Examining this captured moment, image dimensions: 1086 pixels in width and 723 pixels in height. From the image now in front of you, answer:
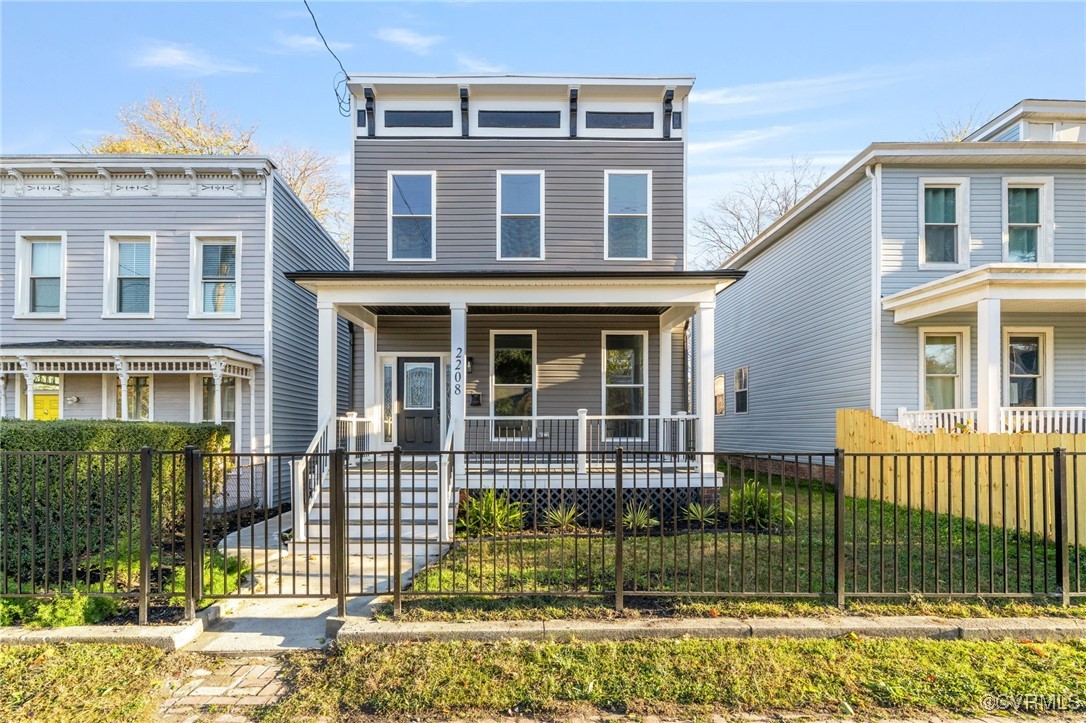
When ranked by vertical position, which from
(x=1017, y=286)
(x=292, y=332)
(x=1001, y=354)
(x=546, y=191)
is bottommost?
(x=1001, y=354)

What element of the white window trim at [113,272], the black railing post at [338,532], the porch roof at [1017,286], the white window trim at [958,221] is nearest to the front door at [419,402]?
the white window trim at [113,272]

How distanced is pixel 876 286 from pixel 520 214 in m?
7.10

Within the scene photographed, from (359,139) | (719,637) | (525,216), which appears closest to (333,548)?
(719,637)

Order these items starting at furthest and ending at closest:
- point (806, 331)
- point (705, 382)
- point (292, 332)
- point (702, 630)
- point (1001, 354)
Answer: point (806, 331), point (292, 332), point (1001, 354), point (705, 382), point (702, 630)

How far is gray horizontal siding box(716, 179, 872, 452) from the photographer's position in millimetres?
11352

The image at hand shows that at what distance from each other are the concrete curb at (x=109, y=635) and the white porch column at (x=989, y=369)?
1057 cm

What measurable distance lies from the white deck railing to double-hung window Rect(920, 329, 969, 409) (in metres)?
1.05

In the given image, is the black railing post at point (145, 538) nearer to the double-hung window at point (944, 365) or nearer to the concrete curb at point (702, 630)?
the concrete curb at point (702, 630)

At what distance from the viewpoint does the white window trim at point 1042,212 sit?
10.8 meters

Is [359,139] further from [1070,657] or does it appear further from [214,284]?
[1070,657]

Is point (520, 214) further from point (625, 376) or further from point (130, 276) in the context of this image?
point (130, 276)

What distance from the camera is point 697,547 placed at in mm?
6305

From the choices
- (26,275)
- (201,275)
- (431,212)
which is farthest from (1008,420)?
(26,275)

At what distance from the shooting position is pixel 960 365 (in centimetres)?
1073
